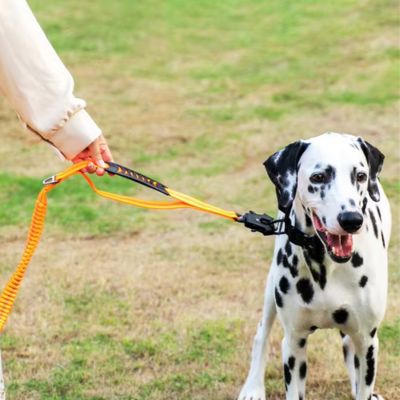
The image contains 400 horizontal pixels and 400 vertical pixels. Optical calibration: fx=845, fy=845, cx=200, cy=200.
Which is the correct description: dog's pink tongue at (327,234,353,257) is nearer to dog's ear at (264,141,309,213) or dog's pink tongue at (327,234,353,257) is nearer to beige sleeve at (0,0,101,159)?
dog's ear at (264,141,309,213)

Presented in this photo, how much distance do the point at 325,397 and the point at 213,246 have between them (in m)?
2.89

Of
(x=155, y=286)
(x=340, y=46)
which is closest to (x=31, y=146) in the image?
(x=155, y=286)

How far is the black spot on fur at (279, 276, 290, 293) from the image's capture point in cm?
409

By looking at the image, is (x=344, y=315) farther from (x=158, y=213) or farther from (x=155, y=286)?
(x=158, y=213)

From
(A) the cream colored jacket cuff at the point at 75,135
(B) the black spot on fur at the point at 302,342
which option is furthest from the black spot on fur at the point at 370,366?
(A) the cream colored jacket cuff at the point at 75,135

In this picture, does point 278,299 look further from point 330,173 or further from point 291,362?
point 330,173

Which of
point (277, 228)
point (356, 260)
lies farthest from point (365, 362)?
point (277, 228)

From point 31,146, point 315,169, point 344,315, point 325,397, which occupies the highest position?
point 315,169

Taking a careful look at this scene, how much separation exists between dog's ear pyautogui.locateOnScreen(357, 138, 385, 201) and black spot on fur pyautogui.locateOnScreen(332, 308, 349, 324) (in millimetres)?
556

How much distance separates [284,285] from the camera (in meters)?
4.11

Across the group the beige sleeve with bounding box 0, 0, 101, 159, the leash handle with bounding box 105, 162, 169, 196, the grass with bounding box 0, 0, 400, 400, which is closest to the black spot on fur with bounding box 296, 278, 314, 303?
the leash handle with bounding box 105, 162, 169, 196

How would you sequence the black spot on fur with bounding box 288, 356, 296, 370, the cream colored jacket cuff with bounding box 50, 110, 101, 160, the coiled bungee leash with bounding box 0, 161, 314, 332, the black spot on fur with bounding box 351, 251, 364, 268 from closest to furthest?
the cream colored jacket cuff with bounding box 50, 110, 101, 160 < the coiled bungee leash with bounding box 0, 161, 314, 332 < the black spot on fur with bounding box 351, 251, 364, 268 < the black spot on fur with bounding box 288, 356, 296, 370

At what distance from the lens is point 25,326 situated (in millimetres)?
6023

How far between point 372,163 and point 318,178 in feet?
1.06
